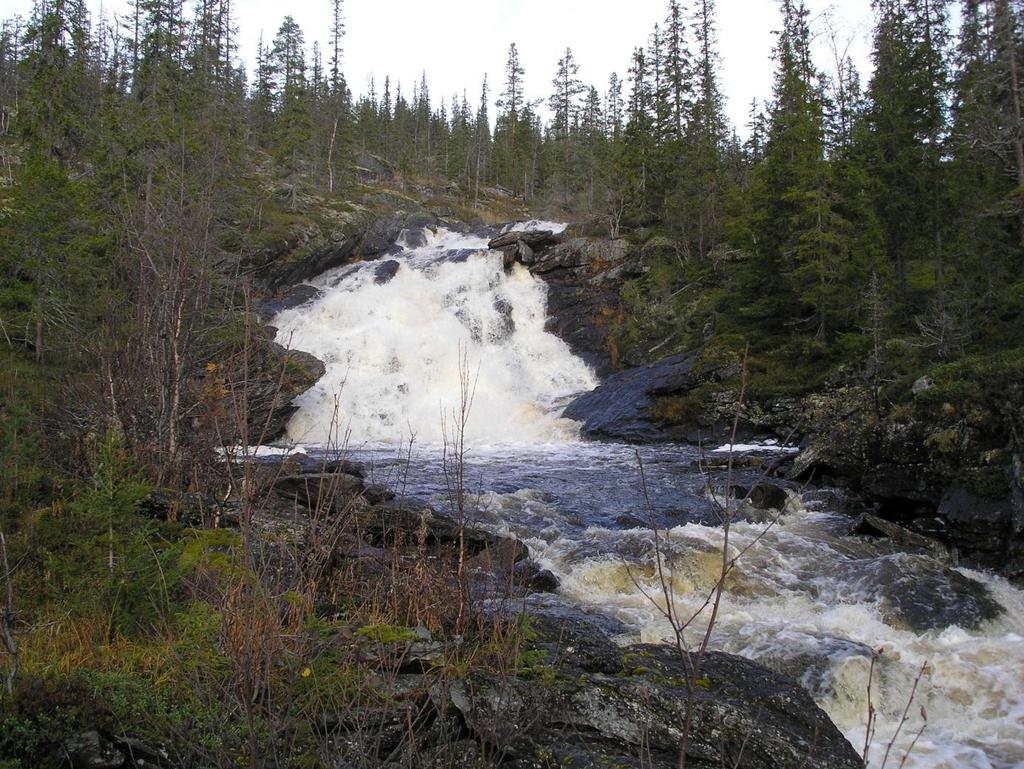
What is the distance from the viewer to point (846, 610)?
7.89 metres

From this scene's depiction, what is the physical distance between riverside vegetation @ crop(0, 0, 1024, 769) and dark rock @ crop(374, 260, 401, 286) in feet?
12.5

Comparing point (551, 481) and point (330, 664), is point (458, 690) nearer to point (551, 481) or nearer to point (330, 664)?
point (330, 664)

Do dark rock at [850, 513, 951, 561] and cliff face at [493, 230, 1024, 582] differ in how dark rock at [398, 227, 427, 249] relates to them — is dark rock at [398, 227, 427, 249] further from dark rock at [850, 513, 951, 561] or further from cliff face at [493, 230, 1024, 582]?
dark rock at [850, 513, 951, 561]

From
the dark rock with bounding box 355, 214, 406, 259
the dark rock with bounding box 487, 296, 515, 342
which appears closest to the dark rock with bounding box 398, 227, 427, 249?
the dark rock with bounding box 355, 214, 406, 259

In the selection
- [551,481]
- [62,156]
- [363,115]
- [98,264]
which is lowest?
[551,481]

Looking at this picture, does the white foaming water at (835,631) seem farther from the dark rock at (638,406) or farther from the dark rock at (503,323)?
the dark rock at (503,323)

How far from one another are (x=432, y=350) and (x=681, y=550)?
732 inches

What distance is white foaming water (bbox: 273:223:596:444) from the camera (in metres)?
22.5

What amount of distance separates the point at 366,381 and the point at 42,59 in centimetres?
1835

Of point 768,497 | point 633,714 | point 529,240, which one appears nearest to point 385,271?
point 529,240

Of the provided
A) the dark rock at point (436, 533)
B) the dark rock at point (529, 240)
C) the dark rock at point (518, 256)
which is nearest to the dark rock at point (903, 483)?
the dark rock at point (436, 533)

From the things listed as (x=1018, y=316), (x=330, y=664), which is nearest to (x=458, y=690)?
(x=330, y=664)

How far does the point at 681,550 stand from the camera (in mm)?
9570

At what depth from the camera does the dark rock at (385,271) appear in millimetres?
32688
